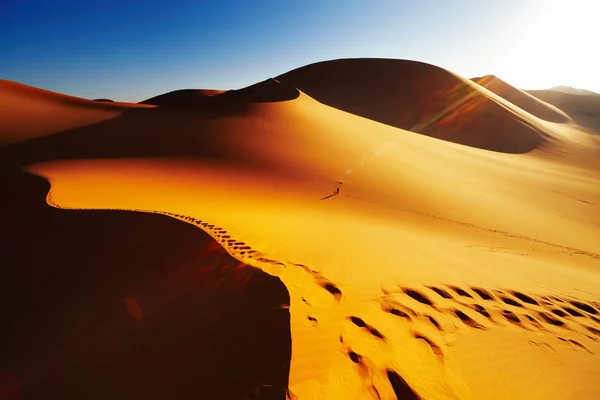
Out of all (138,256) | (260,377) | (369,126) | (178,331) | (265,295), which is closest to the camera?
(260,377)

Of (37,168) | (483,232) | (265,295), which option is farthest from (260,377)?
(37,168)

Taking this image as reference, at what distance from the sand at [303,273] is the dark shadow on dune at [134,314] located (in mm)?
21

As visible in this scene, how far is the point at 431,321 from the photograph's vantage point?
3.21 metres

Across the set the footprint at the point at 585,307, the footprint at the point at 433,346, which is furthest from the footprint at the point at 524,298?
the footprint at the point at 433,346

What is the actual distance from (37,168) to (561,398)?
10.9 metres

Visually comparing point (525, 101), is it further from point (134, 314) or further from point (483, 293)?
point (134, 314)

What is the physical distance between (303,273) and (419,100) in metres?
31.2

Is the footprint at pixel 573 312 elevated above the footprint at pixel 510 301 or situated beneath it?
situated beneath

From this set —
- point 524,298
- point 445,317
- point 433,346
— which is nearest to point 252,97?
point 524,298

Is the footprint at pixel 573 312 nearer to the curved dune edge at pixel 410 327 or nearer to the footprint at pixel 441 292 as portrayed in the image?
the curved dune edge at pixel 410 327

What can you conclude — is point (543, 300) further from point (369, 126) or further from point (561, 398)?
point (369, 126)

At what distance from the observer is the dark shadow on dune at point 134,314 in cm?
232

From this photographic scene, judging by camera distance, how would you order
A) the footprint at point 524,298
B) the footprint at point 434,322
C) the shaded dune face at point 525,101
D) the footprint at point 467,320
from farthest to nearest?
1. the shaded dune face at point 525,101
2. the footprint at point 524,298
3. the footprint at point 467,320
4. the footprint at point 434,322

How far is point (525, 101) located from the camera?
41.8m
